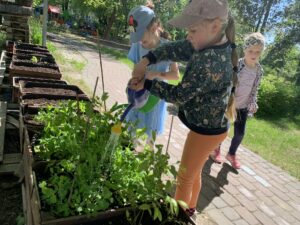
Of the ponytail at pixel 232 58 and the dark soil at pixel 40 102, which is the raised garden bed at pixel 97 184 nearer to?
the ponytail at pixel 232 58

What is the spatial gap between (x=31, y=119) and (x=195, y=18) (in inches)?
66.8

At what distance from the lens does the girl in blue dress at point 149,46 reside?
274cm

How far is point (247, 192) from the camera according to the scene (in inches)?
165

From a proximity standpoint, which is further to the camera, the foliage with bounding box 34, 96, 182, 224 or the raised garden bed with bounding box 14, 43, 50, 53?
the raised garden bed with bounding box 14, 43, 50, 53

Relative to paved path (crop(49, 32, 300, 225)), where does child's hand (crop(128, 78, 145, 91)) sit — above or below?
above

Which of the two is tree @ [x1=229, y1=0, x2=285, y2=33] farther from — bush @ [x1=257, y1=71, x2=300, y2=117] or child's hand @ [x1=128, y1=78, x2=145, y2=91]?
child's hand @ [x1=128, y1=78, x2=145, y2=91]

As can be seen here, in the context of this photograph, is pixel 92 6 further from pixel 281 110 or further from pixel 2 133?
pixel 2 133

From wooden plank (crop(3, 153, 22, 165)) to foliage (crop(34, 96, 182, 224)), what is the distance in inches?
50.8

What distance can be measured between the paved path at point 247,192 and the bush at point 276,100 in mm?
4623

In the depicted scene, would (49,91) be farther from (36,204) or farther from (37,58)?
(36,204)

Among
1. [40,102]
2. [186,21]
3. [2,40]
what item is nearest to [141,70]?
[186,21]

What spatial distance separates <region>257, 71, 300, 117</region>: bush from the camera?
10047 millimetres

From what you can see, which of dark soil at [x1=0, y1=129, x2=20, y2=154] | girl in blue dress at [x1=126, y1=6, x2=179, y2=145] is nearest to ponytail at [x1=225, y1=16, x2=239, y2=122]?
girl in blue dress at [x1=126, y1=6, x2=179, y2=145]

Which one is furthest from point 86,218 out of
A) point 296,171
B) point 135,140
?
point 296,171
